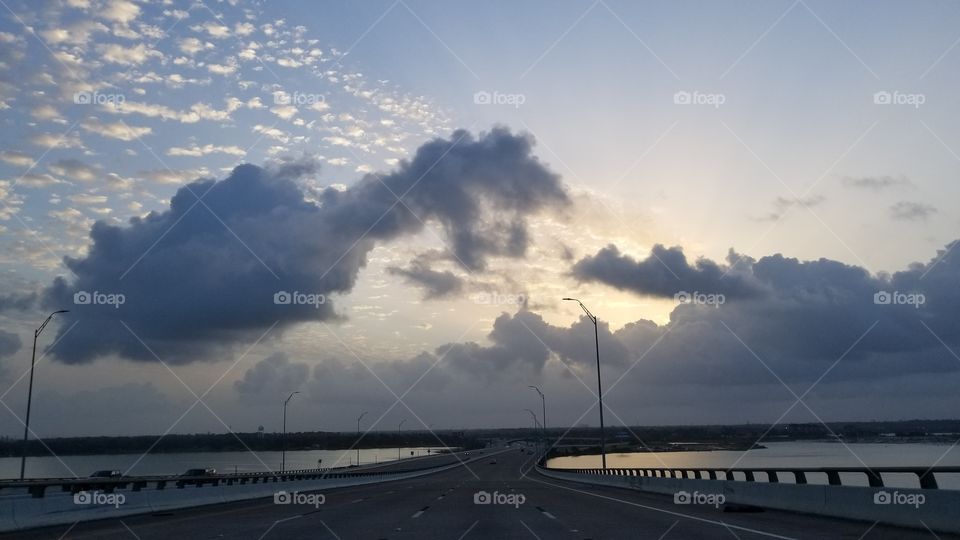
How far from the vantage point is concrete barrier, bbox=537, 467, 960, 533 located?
50.1 feet

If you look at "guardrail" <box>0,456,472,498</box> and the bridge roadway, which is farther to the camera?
"guardrail" <box>0,456,472,498</box>

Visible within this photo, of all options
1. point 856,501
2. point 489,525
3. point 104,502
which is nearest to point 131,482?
point 104,502

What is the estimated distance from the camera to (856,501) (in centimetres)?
1895

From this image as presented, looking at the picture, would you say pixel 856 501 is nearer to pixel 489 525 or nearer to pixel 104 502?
pixel 489 525

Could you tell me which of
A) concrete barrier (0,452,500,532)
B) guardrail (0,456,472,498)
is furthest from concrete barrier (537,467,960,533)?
guardrail (0,456,472,498)

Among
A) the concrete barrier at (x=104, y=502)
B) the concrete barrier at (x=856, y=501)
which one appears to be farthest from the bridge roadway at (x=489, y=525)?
the concrete barrier at (x=104, y=502)

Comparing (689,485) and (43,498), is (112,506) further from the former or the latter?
(689,485)

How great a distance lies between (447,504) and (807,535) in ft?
56.1

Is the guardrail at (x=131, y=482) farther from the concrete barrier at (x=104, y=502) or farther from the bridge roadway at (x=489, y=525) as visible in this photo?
the bridge roadway at (x=489, y=525)

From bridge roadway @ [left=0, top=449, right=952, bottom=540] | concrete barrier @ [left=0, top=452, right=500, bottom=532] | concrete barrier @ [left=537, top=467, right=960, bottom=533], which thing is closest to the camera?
concrete barrier @ [left=537, top=467, right=960, bottom=533]

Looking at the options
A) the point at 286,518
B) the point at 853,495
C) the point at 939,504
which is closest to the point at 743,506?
the point at 853,495

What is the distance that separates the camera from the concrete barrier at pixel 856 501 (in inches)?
601

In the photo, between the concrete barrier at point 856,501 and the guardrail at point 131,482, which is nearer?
the concrete barrier at point 856,501

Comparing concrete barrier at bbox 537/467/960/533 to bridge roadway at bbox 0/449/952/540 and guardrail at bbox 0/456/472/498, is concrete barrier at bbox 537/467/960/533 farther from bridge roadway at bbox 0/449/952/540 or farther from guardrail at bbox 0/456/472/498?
guardrail at bbox 0/456/472/498
